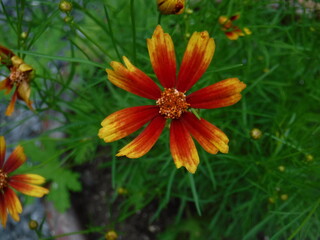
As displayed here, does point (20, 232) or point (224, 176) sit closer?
point (224, 176)

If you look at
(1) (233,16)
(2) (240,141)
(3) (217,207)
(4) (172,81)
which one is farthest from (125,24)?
(3) (217,207)

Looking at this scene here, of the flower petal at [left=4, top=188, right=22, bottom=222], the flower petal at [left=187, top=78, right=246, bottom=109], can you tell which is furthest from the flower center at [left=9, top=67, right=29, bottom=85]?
the flower petal at [left=187, top=78, right=246, bottom=109]

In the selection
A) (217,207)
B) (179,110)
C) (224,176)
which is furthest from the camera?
(217,207)

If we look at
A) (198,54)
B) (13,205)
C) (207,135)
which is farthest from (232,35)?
(13,205)

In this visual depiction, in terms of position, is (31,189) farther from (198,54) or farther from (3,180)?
(198,54)

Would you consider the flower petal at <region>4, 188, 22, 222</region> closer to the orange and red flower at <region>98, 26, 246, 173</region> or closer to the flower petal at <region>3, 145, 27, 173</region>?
the flower petal at <region>3, 145, 27, 173</region>

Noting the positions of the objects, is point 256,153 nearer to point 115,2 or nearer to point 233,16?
point 233,16
